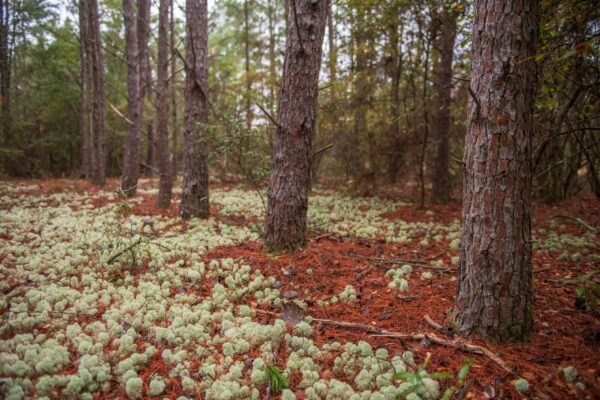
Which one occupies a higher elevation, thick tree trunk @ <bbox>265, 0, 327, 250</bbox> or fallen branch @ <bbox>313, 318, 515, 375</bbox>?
thick tree trunk @ <bbox>265, 0, 327, 250</bbox>

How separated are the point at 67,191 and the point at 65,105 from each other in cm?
754

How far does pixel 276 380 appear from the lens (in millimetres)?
2170

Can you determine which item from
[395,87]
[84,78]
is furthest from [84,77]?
[395,87]

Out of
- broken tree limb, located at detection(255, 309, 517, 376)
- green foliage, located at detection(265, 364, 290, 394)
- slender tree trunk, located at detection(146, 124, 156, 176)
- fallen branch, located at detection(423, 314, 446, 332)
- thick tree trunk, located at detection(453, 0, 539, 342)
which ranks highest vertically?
slender tree trunk, located at detection(146, 124, 156, 176)

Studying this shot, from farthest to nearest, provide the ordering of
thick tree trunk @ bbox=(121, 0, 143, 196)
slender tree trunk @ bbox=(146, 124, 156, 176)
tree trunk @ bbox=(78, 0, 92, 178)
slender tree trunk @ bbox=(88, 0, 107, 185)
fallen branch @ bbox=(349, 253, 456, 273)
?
slender tree trunk @ bbox=(146, 124, 156, 176) → tree trunk @ bbox=(78, 0, 92, 178) → slender tree trunk @ bbox=(88, 0, 107, 185) → thick tree trunk @ bbox=(121, 0, 143, 196) → fallen branch @ bbox=(349, 253, 456, 273)

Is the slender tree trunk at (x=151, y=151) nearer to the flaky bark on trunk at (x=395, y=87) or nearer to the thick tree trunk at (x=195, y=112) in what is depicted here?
the thick tree trunk at (x=195, y=112)

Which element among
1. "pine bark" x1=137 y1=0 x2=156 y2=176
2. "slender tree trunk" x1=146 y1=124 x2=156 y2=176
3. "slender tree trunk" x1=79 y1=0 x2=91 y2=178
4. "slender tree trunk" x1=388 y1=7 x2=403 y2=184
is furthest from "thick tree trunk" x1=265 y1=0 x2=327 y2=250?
"slender tree trunk" x1=146 y1=124 x2=156 y2=176

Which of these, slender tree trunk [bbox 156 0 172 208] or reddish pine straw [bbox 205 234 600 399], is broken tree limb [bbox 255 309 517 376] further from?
slender tree trunk [bbox 156 0 172 208]

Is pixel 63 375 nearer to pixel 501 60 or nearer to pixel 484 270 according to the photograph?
pixel 484 270

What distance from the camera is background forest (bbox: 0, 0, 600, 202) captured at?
195 inches

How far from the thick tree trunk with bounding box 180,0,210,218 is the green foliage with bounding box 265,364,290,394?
4.33 metres

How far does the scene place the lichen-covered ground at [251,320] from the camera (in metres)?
2.12

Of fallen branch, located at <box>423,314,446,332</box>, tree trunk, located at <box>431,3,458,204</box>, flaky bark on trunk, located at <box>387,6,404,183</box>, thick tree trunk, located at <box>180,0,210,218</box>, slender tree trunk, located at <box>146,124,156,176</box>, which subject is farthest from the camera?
slender tree trunk, located at <box>146,124,156,176</box>

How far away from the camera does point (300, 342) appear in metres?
2.60
